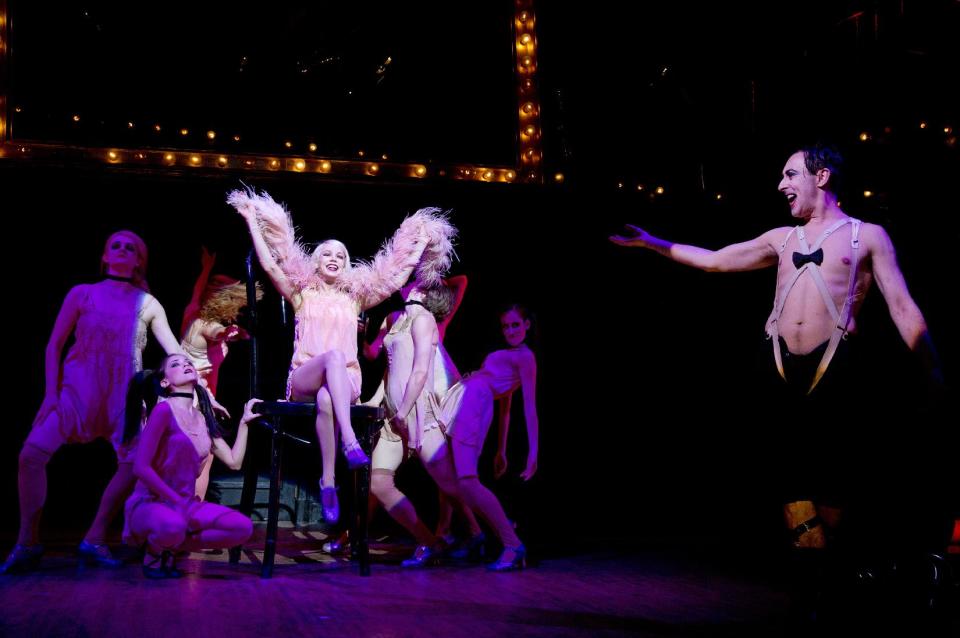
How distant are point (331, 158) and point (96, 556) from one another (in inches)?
109

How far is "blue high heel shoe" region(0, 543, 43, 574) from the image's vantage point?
3.78 metres

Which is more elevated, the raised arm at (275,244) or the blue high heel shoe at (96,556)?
the raised arm at (275,244)

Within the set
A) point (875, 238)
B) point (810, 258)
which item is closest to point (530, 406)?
point (810, 258)

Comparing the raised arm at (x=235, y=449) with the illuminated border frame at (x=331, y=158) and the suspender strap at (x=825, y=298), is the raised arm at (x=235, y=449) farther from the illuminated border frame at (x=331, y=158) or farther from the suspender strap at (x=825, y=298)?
the suspender strap at (x=825, y=298)

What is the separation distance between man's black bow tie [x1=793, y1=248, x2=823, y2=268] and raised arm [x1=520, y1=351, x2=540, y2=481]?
2.07 meters

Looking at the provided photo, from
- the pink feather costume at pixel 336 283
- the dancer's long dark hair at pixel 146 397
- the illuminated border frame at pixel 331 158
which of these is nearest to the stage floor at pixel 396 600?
the dancer's long dark hair at pixel 146 397

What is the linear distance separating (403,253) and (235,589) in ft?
5.97

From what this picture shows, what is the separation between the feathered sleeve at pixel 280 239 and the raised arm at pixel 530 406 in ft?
4.27

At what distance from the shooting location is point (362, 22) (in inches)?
228

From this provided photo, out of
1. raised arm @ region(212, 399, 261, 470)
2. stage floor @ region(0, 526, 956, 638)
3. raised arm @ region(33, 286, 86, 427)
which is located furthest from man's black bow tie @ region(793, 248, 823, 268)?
raised arm @ region(33, 286, 86, 427)

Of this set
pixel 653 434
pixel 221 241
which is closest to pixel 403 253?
pixel 221 241

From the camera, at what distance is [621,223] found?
5.94 m

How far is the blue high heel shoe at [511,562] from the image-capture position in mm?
4109

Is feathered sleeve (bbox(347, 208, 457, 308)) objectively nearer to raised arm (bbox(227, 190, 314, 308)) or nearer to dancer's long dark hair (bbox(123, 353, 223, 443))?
raised arm (bbox(227, 190, 314, 308))
